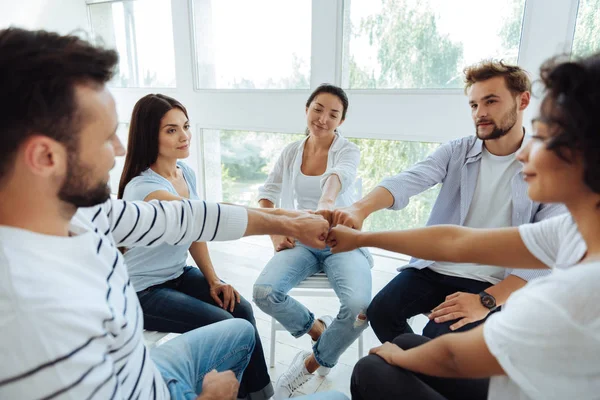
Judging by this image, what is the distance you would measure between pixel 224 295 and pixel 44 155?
1.08 m

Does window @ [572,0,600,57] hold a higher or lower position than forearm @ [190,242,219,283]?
higher

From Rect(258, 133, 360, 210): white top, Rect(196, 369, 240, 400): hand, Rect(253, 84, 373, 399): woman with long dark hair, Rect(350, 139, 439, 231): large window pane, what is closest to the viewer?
Rect(196, 369, 240, 400): hand

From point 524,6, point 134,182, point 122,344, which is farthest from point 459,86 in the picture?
point 122,344

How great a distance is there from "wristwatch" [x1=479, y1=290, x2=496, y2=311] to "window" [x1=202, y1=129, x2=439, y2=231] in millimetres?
1366

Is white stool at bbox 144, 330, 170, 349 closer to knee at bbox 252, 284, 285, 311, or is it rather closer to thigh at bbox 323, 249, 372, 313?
knee at bbox 252, 284, 285, 311

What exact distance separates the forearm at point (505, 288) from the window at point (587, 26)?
1414 mm

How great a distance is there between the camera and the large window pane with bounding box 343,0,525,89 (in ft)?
7.51

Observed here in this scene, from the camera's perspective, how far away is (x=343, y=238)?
1.60 m

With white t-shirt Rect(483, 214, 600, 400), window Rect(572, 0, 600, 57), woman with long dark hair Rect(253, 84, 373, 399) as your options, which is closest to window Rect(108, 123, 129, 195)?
woman with long dark hair Rect(253, 84, 373, 399)

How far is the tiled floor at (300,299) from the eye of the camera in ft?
6.04

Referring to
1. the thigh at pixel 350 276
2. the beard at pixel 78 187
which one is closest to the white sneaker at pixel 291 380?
the thigh at pixel 350 276

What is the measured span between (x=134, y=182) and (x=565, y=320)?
4.74 feet

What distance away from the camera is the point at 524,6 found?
2.17m

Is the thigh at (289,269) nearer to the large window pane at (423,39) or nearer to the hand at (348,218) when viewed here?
the hand at (348,218)
